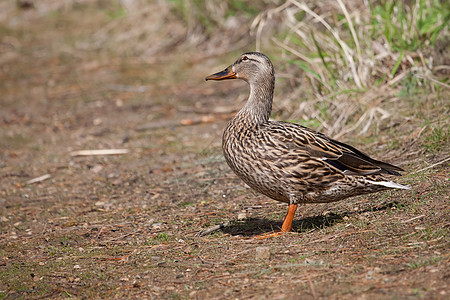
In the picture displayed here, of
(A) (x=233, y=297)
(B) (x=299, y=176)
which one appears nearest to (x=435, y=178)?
(B) (x=299, y=176)

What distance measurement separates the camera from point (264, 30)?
10469 mm

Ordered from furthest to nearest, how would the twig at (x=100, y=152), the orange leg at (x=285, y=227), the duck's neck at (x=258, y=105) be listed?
the twig at (x=100, y=152) < the duck's neck at (x=258, y=105) < the orange leg at (x=285, y=227)

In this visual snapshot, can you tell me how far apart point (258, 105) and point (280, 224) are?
→ 3.15ft

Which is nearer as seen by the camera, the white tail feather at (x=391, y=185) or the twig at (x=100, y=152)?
the white tail feather at (x=391, y=185)

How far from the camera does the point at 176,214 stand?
539 cm

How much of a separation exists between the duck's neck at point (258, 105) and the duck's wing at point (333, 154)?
28 centimetres

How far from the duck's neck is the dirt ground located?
0.82 metres

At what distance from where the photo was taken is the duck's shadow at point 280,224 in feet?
15.0

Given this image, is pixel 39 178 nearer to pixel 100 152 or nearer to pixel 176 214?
pixel 100 152

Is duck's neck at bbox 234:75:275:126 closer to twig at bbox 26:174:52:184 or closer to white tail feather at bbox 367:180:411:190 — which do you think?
white tail feather at bbox 367:180:411:190

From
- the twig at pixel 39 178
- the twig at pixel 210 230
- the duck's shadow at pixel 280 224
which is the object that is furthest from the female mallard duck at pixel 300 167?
the twig at pixel 39 178

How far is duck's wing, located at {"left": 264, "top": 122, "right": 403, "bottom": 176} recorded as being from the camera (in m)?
4.45

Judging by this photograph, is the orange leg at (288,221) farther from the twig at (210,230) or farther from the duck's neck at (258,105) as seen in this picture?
the duck's neck at (258,105)

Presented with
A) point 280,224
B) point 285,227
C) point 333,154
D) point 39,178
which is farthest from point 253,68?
point 39,178
